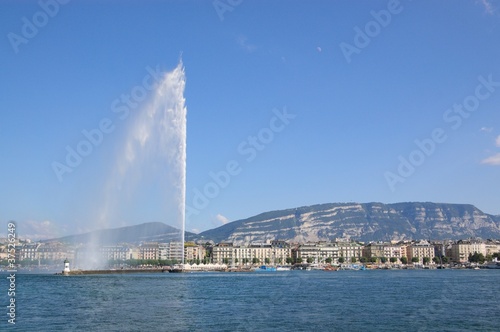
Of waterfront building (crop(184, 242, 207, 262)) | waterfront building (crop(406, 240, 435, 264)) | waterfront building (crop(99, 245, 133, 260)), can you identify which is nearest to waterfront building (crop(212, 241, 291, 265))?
waterfront building (crop(184, 242, 207, 262))

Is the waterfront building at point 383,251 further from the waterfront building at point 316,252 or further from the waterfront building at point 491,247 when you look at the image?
the waterfront building at point 491,247

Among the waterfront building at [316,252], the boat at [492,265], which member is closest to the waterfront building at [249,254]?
the waterfront building at [316,252]

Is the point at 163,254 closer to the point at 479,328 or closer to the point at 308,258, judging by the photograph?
the point at 308,258

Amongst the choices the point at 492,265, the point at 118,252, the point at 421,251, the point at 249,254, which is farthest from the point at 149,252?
the point at 492,265

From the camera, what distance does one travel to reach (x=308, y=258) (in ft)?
601

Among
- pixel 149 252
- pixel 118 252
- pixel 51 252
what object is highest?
pixel 51 252

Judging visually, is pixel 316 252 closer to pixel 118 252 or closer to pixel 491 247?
pixel 491 247

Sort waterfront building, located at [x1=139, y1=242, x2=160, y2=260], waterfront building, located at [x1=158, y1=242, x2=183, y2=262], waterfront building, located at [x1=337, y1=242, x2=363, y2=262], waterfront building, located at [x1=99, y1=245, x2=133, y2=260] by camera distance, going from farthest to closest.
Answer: waterfront building, located at [x1=337, y1=242, x2=363, y2=262], waterfront building, located at [x1=139, y1=242, x2=160, y2=260], waterfront building, located at [x1=158, y1=242, x2=183, y2=262], waterfront building, located at [x1=99, y1=245, x2=133, y2=260]

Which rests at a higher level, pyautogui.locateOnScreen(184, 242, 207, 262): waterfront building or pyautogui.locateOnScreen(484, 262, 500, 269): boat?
pyautogui.locateOnScreen(184, 242, 207, 262): waterfront building

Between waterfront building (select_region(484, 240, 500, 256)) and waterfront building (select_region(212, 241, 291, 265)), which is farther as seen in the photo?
waterfront building (select_region(484, 240, 500, 256))

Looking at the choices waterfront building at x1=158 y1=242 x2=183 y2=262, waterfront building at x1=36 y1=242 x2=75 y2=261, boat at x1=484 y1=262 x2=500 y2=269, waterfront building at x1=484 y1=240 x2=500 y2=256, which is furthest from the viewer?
waterfront building at x1=484 y1=240 x2=500 y2=256

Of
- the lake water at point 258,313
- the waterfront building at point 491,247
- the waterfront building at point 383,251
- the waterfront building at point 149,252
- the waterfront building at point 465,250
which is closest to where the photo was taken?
the lake water at point 258,313

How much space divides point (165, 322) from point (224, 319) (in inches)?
124

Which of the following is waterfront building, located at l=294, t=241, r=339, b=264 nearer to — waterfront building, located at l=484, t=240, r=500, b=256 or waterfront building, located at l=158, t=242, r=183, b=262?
waterfront building, located at l=158, t=242, r=183, b=262
